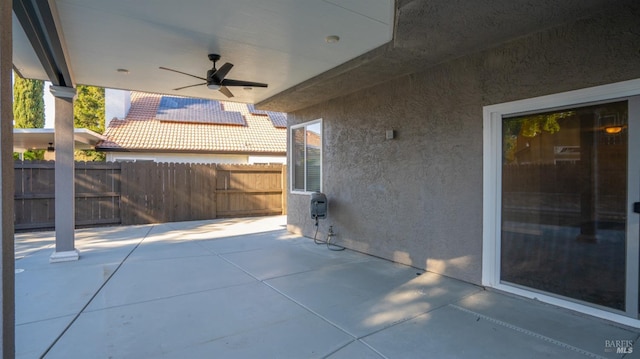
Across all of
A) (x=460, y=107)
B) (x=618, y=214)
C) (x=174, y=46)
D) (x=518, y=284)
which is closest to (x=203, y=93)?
Result: (x=174, y=46)

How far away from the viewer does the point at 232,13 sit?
3553mm

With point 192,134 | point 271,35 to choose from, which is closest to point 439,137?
point 271,35

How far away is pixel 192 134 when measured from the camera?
13375 millimetres

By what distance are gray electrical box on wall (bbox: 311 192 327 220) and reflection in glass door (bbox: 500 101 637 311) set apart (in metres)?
3.27

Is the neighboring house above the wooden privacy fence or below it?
above

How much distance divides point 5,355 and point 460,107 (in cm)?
460

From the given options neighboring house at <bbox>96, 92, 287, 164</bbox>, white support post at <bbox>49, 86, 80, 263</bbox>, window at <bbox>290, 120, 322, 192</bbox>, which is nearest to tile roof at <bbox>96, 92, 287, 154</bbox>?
neighboring house at <bbox>96, 92, 287, 164</bbox>

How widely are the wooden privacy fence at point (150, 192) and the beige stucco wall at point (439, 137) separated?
513 cm

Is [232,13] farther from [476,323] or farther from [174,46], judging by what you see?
[476,323]

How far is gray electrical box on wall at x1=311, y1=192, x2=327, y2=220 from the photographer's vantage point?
6.43 metres

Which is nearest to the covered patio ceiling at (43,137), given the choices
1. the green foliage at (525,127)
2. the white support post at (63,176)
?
the white support post at (63,176)

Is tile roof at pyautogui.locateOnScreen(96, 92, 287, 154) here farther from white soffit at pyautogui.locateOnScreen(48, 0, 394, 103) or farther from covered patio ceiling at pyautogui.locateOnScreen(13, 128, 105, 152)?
white soffit at pyautogui.locateOnScreen(48, 0, 394, 103)

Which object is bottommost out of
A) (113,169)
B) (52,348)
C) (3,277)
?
(52,348)

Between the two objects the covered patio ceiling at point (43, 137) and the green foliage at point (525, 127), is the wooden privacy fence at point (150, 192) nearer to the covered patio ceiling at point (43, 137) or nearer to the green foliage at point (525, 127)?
the covered patio ceiling at point (43, 137)
